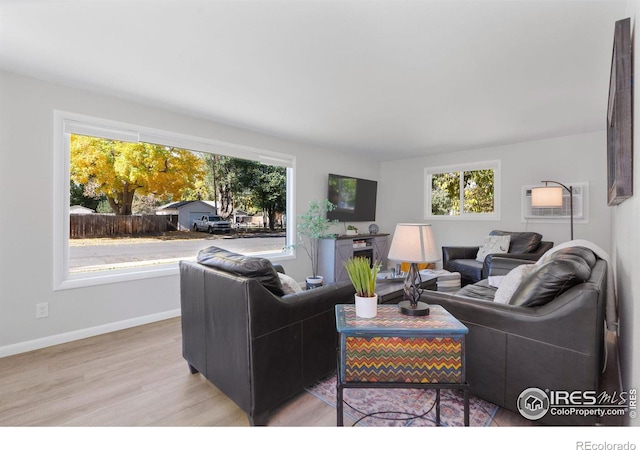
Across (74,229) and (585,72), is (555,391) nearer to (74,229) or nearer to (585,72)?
(585,72)

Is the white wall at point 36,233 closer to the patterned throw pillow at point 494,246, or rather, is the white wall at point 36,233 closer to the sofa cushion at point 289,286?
the sofa cushion at point 289,286

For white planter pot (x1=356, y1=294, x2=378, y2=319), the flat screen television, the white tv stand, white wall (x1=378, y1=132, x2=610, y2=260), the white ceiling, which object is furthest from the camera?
the flat screen television

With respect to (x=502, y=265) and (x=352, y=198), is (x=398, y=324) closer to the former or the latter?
(x=502, y=265)

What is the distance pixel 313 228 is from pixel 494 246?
2.56 meters

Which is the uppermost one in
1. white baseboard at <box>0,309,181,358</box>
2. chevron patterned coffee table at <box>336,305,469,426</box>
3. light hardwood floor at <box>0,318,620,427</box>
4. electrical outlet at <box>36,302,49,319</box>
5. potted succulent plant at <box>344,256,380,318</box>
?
potted succulent plant at <box>344,256,380,318</box>

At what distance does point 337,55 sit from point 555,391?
242 centimetres

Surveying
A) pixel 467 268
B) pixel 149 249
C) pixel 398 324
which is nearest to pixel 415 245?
pixel 398 324

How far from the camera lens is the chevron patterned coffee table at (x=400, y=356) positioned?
139 centimetres

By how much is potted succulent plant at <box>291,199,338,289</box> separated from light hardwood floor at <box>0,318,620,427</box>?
249 cm

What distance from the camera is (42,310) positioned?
269cm

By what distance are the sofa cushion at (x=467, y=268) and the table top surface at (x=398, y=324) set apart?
2746mm

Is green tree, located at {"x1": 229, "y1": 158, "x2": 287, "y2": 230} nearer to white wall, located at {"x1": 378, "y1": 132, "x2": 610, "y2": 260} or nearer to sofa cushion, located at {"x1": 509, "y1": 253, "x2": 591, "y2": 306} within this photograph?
white wall, located at {"x1": 378, "y1": 132, "x2": 610, "y2": 260}

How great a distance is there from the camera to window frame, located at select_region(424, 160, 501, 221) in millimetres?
4992

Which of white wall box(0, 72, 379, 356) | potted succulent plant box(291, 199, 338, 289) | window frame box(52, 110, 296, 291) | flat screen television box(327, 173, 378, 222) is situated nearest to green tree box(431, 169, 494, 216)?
flat screen television box(327, 173, 378, 222)
